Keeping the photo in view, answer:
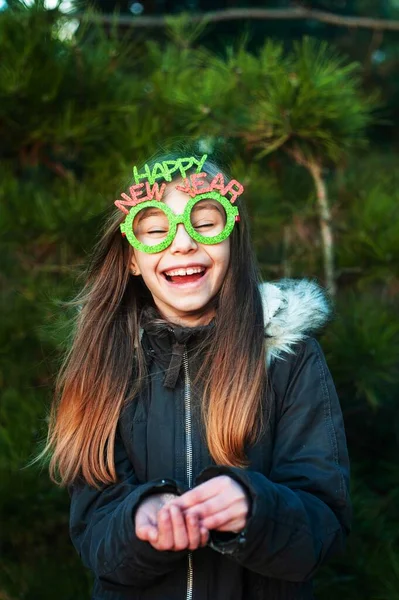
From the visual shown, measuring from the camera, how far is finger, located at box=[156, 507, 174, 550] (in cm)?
116

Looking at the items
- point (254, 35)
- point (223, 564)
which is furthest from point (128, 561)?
point (254, 35)

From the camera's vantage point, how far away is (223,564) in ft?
4.63

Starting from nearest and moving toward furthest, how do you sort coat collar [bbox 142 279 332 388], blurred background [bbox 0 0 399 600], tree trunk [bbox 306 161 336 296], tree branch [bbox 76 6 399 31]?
1. coat collar [bbox 142 279 332 388]
2. blurred background [bbox 0 0 399 600]
3. tree trunk [bbox 306 161 336 296]
4. tree branch [bbox 76 6 399 31]

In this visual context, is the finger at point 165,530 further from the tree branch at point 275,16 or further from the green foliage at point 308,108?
the tree branch at point 275,16

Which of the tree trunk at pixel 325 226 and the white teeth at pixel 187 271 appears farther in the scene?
the tree trunk at pixel 325 226

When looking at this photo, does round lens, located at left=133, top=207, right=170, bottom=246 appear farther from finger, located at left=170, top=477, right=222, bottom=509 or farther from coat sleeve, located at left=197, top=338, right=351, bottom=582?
finger, located at left=170, top=477, right=222, bottom=509

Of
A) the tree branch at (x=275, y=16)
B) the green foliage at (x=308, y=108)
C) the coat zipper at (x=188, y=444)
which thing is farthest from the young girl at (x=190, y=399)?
the tree branch at (x=275, y=16)

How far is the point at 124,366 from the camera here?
1.58 meters

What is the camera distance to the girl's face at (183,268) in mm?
1517

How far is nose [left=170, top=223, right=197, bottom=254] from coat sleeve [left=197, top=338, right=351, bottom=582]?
28 centimetres

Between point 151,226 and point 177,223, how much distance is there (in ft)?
0.23

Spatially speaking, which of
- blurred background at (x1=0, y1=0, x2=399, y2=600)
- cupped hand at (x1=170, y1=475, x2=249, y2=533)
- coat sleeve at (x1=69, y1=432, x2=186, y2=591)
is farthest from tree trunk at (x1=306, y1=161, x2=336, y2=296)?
cupped hand at (x1=170, y1=475, x2=249, y2=533)

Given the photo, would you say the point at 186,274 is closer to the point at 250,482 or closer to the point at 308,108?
the point at 250,482

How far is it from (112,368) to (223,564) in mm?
436
